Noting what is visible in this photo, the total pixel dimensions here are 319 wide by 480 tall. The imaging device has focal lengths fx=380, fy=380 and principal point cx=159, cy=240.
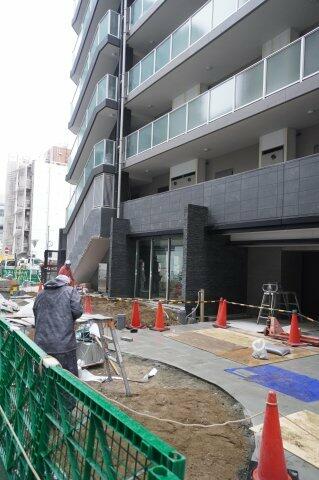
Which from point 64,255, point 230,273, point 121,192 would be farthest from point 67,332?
point 64,255

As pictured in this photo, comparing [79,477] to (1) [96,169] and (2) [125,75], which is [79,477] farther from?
(2) [125,75]

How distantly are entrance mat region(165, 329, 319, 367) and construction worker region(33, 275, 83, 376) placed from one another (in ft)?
13.4

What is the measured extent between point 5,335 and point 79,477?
2.47 meters

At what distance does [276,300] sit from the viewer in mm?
12062

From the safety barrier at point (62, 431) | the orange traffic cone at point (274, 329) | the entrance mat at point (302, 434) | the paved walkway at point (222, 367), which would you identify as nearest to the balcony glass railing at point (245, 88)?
the orange traffic cone at point (274, 329)

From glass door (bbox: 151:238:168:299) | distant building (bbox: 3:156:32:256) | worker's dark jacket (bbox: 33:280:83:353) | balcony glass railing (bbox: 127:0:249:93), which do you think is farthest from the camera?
distant building (bbox: 3:156:32:256)

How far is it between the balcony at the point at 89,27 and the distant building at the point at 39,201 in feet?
120

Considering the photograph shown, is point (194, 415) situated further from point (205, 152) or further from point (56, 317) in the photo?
point (205, 152)

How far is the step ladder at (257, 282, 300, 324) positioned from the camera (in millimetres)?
11475

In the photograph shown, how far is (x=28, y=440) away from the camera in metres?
3.21

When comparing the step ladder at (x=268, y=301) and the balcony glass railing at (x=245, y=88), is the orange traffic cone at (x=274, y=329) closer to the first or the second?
the step ladder at (x=268, y=301)

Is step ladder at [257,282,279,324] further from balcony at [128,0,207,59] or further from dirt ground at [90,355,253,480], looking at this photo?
balcony at [128,0,207,59]

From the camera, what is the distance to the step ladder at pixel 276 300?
11475 millimetres

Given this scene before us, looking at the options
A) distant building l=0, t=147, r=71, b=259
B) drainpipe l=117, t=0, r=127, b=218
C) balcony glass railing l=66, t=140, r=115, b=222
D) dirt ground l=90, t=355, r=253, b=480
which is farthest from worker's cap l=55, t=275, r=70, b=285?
distant building l=0, t=147, r=71, b=259
